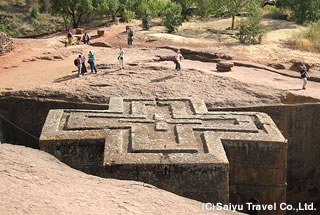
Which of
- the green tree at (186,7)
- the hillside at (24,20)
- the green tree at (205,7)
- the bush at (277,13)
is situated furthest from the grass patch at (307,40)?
the hillside at (24,20)

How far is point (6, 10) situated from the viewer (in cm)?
3844

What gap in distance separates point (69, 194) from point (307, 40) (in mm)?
17575

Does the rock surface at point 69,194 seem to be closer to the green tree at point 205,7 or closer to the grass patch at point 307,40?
the grass patch at point 307,40

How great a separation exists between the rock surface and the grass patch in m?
15.7

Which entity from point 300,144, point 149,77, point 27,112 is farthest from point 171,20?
point 27,112

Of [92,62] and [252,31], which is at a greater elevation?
[252,31]

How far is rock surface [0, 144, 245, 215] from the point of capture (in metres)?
4.49

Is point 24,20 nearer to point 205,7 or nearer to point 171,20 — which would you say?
point 205,7

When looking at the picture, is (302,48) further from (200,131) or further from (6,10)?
(6,10)

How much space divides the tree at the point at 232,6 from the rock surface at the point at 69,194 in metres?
20.2

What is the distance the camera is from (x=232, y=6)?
24.9 metres

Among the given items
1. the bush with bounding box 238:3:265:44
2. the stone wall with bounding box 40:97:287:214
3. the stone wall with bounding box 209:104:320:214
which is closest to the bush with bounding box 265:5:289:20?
the bush with bounding box 238:3:265:44

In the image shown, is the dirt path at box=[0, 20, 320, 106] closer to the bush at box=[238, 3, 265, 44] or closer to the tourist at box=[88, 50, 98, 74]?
the tourist at box=[88, 50, 98, 74]

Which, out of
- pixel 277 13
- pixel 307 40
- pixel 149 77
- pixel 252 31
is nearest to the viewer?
pixel 149 77
